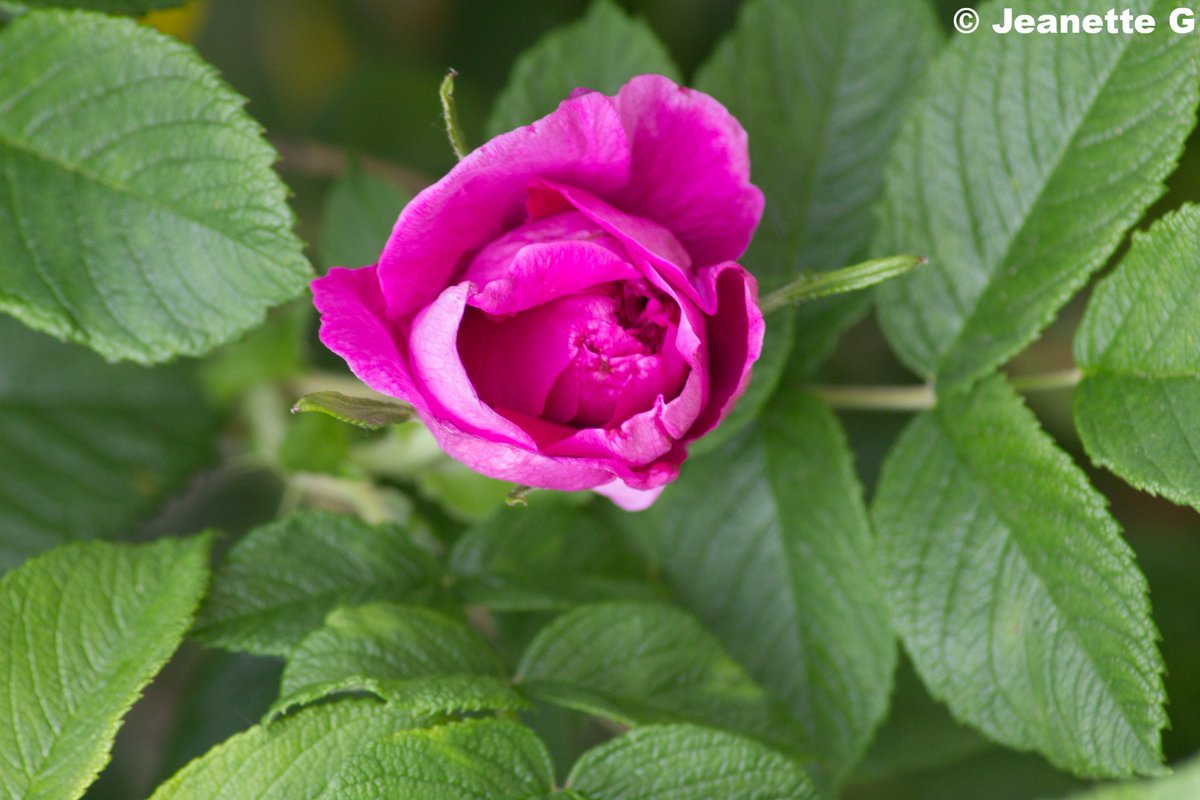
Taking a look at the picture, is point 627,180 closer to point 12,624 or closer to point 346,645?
point 346,645

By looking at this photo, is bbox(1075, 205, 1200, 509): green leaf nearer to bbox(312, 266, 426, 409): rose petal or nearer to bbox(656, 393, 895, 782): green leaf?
bbox(656, 393, 895, 782): green leaf

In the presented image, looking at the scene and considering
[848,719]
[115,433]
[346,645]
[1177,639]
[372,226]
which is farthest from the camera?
[1177,639]

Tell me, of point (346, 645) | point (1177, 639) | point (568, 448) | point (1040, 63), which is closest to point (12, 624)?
point (346, 645)

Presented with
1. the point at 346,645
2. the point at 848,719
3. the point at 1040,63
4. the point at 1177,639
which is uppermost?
the point at 1040,63

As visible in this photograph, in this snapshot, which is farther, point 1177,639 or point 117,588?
point 1177,639

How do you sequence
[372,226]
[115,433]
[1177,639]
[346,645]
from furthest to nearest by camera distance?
[1177,639]
[115,433]
[372,226]
[346,645]

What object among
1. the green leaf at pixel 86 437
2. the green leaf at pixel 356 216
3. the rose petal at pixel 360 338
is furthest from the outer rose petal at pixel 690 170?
the green leaf at pixel 86 437

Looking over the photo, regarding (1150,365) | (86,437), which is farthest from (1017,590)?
(86,437)

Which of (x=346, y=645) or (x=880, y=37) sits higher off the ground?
(x=880, y=37)
